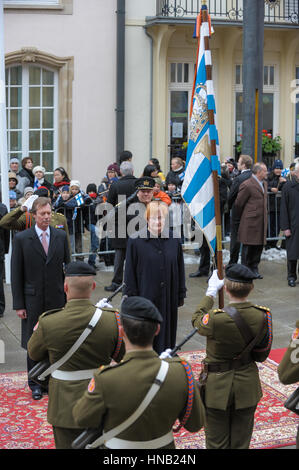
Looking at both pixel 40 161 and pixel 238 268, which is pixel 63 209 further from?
pixel 238 268

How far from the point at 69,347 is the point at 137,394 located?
1049 millimetres

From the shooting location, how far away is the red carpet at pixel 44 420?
6.51 metres

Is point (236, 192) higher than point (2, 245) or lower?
higher

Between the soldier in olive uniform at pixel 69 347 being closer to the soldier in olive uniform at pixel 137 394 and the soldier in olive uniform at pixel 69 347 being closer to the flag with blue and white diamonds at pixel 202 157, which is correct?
the soldier in olive uniform at pixel 137 394

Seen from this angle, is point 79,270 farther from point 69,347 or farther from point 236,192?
point 236,192

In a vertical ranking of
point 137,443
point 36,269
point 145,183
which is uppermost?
point 145,183

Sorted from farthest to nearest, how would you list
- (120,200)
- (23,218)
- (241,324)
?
1. (120,200)
2. (23,218)
3. (241,324)

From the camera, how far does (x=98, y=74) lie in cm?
1775

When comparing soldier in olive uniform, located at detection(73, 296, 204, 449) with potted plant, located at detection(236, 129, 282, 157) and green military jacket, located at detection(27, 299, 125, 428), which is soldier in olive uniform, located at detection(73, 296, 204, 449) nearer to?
green military jacket, located at detection(27, 299, 125, 428)

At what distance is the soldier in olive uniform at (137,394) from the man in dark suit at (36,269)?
342 centimetres

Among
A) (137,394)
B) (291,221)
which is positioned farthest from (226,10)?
(137,394)

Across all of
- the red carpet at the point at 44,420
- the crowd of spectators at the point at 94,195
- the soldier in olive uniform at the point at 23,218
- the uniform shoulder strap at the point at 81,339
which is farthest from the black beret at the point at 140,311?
the crowd of spectators at the point at 94,195

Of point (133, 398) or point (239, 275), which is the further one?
point (239, 275)
